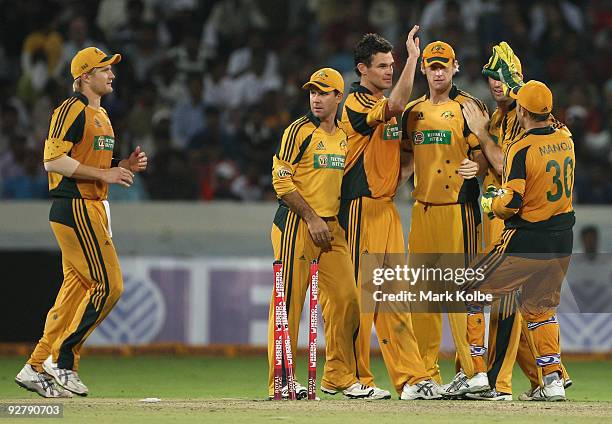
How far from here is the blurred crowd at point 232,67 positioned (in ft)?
53.1

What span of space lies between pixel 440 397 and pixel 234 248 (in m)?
5.71

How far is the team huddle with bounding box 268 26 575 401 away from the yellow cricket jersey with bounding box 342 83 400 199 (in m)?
0.01

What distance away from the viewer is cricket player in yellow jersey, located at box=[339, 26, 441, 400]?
395 inches

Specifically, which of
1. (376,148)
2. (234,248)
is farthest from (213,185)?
(376,148)

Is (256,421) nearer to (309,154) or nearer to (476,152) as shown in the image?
(309,154)

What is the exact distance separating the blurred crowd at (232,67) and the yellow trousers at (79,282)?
5531mm

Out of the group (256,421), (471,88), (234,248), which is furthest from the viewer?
(471,88)

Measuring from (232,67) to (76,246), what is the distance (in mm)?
8307

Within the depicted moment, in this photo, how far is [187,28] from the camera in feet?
61.1

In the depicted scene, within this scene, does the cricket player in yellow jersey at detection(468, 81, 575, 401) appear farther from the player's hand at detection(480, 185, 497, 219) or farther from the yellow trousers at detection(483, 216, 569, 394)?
the yellow trousers at detection(483, 216, 569, 394)

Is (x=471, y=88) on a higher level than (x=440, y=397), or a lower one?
higher

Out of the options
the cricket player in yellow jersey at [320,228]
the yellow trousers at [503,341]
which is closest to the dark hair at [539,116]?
the yellow trousers at [503,341]

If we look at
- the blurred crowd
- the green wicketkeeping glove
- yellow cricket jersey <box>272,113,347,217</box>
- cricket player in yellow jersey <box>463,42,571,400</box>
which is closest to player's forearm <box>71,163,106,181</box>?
yellow cricket jersey <box>272,113,347,217</box>

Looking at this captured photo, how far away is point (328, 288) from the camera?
10.0 meters
